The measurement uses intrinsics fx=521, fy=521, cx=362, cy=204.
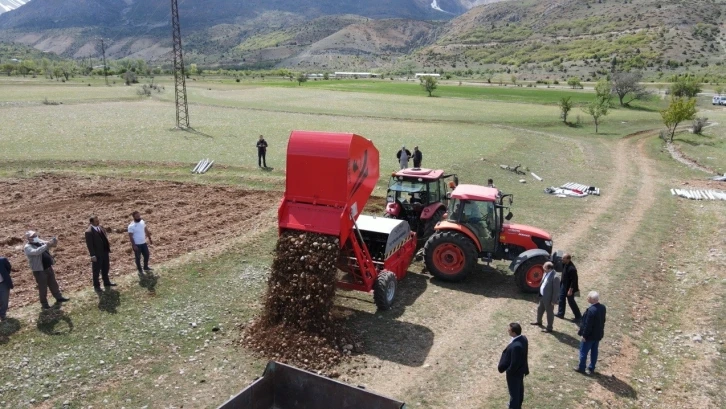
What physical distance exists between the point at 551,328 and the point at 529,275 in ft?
6.63

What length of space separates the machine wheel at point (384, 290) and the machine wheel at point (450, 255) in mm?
2058

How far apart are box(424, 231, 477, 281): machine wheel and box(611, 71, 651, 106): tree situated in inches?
2480

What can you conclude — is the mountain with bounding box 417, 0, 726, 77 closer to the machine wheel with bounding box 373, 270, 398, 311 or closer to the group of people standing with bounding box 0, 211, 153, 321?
the machine wheel with bounding box 373, 270, 398, 311

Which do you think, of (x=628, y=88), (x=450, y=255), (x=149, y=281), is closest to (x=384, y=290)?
(x=450, y=255)

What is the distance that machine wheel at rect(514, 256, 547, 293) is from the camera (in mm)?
13055

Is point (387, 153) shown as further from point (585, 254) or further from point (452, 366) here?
point (452, 366)

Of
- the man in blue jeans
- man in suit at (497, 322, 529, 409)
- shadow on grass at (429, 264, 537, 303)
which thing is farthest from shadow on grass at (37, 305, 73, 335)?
the man in blue jeans

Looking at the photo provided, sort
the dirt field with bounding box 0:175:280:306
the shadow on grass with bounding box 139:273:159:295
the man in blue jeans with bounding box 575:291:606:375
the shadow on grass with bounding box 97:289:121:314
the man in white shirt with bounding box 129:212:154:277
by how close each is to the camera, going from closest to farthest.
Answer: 1. the man in blue jeans with bounding box 575:291:606:375
2. the shadow on grass with bounding box 97:289:121:314
3. the shadow on grass with bounding box 139:273:159:295
4. the man in white shirt with bounding box 129:212:154:277
5. the dirt field with bounding box 0:175:280:306

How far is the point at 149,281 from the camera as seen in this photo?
12719mm

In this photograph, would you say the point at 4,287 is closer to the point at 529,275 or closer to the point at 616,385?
the point at 529,275

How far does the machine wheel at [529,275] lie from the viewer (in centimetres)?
1305

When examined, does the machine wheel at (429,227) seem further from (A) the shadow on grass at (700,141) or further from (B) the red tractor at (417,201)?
(A) the shadow on grass at (700,141)

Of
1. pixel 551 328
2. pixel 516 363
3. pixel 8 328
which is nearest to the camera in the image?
pixel 516 363

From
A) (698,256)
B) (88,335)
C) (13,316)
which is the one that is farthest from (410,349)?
(698,256)
